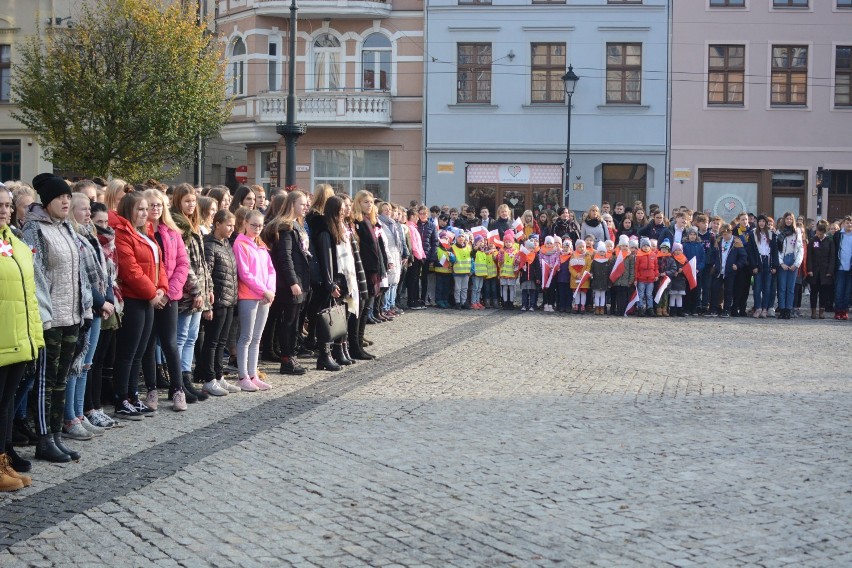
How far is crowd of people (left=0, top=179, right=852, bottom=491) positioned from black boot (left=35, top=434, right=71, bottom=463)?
0.01m

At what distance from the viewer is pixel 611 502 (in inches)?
301

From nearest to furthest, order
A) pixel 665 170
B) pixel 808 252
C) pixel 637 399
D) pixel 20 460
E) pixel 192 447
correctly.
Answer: pixel 20 460 < pixel 192 447 < pixel 637 399 < pixel 808 252 < pixel 665 170

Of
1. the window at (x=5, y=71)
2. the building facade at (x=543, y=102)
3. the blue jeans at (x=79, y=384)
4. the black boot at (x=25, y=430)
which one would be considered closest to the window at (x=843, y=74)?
the building facade at (x=543, y=102)

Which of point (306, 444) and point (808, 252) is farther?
point (808, 252)

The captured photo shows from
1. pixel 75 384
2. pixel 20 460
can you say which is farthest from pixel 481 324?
pixel 20 460

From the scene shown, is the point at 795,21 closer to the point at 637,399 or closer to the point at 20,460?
the point at 637,399

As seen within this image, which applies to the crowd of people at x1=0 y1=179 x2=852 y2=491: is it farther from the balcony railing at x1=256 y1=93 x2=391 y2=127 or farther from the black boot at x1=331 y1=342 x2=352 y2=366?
the balcony railing at x1=256 y1=93 x2=391 y2=127

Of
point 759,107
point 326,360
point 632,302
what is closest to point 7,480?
point 326,360

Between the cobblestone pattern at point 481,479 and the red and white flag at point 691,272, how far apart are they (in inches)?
378

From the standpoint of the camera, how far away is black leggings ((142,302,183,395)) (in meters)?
11.1

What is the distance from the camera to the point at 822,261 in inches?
969

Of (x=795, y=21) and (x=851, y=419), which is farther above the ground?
(x=795, y=21)

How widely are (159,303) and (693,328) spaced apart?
1237 centimetres

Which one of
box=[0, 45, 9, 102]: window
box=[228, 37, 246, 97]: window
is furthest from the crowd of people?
box=[0, 45, 9, 102]: window
